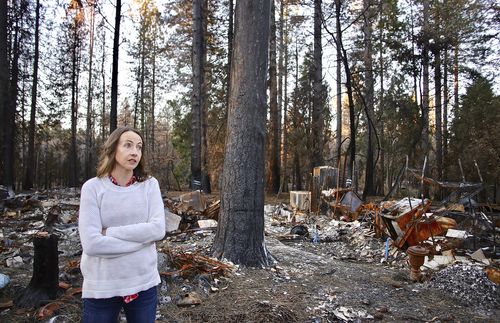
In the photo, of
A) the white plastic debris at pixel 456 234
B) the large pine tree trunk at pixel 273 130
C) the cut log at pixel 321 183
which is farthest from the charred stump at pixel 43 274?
the large pine tree trunk at pixel 273 130

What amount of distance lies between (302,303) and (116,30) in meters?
12.2

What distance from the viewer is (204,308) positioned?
11.3 ft

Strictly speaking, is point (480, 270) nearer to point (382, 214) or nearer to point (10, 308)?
point (382, 214)

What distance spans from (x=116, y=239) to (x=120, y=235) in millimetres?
30

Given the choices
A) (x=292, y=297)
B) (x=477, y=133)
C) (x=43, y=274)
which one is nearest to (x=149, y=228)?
(x=43, y=274)

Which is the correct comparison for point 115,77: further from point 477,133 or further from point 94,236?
point 477,133

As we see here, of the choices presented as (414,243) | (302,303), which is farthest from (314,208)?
(302,303)

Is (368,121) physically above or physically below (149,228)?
above

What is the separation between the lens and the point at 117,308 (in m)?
2.04

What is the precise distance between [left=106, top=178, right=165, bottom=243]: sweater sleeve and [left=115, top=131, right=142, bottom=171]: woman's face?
18 centimetres

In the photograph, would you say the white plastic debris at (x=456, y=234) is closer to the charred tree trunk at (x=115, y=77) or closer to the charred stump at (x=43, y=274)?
the charred stump at (x=43, y=274)

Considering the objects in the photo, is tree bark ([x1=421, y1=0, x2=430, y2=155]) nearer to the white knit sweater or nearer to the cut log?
the cut log

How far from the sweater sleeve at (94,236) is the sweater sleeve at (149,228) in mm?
32

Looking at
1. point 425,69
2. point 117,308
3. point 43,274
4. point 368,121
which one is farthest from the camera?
point 425,69
